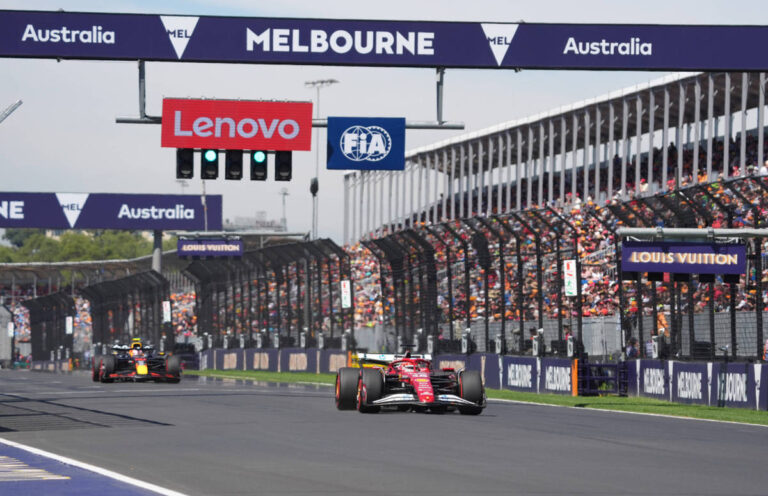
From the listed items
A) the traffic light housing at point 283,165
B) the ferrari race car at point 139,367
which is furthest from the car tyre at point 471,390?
A: the ferrari race car at point 139,367

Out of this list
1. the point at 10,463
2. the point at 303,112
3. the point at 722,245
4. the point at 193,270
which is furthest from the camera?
the point at 193,270

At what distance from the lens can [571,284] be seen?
83.9ft

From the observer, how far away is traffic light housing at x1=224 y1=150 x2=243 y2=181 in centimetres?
2420

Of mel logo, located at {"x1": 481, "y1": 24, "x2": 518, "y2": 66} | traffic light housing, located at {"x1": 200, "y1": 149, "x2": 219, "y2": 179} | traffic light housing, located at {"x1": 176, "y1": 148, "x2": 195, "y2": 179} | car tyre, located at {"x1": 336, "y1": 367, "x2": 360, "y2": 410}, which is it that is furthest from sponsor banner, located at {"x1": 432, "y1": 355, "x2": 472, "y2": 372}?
car tyre, located at {"x1": 336, "y1": 367, "x2": 360, "y2": 410}

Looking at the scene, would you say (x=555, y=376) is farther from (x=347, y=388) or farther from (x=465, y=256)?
(x=347, y=388)

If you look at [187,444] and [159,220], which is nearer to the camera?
[187,444]

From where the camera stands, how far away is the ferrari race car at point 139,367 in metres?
32.2

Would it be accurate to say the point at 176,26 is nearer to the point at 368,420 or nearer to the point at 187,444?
the point at 368,420

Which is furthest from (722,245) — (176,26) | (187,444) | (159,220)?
(159,220)

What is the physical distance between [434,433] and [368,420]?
2.46 metres

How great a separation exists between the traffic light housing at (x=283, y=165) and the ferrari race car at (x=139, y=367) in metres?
9.26

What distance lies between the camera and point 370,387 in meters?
18.7

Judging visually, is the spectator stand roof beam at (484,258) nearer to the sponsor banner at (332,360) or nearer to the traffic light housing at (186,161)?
the traffic light housing at (186,161)

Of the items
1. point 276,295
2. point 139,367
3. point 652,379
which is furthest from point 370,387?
point 276,295
